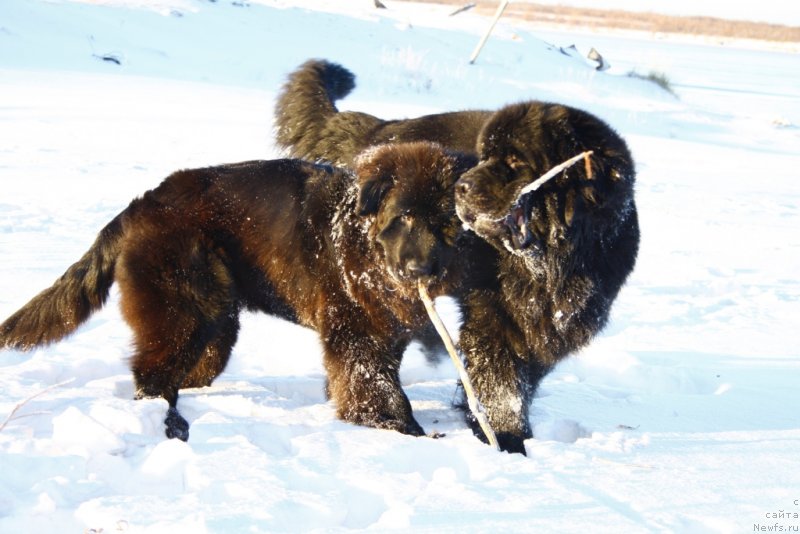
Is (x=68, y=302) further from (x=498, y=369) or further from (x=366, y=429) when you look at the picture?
(x=498, y=369)

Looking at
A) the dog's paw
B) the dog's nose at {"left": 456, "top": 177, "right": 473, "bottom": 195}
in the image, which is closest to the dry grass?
the dog's nose at {"left": 456, "top": 177, "right": 473, "bottom": 195}

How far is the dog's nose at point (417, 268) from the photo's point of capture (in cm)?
338

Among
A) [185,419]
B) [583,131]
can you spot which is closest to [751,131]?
[583,131]

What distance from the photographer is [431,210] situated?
3.48 metres

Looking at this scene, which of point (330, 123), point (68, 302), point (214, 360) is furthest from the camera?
point (330, 123)

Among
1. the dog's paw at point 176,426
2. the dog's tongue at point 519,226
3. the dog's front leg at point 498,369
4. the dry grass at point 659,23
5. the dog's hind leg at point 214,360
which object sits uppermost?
the dog's tongue at point 519,226

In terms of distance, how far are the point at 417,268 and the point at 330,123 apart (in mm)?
2439

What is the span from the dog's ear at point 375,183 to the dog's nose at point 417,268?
0.34m

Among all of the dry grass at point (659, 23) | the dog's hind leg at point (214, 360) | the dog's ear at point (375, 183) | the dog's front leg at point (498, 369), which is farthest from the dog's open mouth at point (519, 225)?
the dry grass at point (659, 23)

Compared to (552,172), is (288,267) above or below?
below

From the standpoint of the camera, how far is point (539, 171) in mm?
3572

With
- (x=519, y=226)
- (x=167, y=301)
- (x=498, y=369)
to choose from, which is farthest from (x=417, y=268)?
(x=167, y=301)

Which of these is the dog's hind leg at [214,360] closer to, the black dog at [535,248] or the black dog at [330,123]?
the black dog at [535,248]

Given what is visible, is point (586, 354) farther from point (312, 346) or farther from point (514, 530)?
point (514, 530)
